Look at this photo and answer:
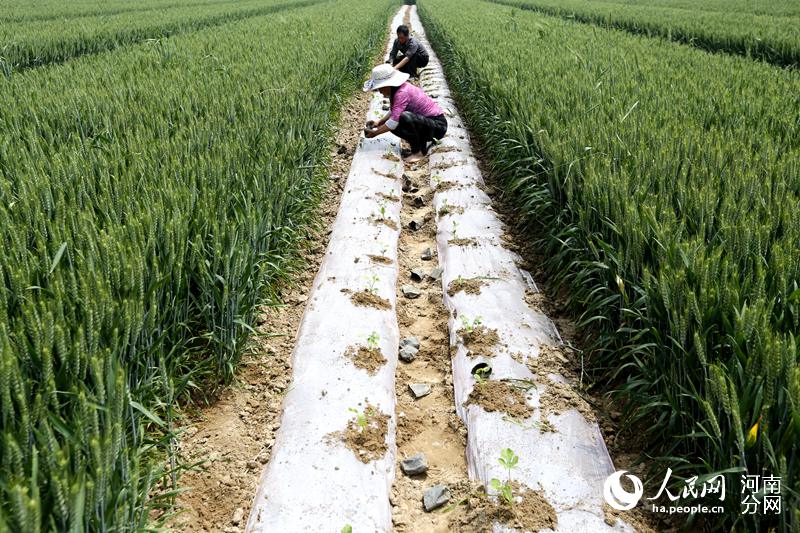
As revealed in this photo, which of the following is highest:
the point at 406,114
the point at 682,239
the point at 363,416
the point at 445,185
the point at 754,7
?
the point at 754,7

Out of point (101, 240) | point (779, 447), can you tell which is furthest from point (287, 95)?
point (779, 447)

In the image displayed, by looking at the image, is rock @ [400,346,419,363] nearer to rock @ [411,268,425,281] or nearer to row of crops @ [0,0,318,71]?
rock @ [411,268,425,281]

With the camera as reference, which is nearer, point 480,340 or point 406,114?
point 480,340

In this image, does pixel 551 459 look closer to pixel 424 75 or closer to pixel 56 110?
pixel 56 110

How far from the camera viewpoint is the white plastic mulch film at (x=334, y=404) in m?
2.08

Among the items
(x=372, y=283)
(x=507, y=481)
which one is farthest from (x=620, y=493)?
(x=372, y=283)

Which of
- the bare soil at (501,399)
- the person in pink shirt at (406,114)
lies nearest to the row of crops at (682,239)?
the bare soil at (501,399)

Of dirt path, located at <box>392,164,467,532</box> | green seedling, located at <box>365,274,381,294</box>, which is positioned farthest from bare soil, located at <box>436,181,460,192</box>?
green seedling, located at <box>365,274,381,294</box>

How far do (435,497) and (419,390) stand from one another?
2.27 feet

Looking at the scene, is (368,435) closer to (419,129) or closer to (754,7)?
(419,129)

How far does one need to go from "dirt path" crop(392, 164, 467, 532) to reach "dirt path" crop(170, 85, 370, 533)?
56 cm

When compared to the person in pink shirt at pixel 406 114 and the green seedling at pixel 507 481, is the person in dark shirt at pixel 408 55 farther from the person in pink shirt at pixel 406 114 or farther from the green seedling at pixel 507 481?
the green seedling at pixel 507 481

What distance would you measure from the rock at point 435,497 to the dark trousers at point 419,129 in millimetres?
4402

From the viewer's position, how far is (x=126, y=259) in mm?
2188
